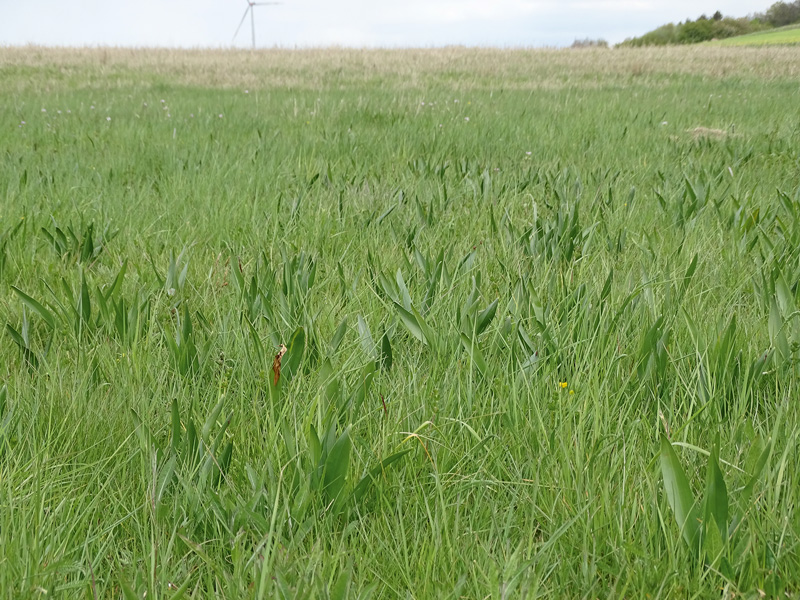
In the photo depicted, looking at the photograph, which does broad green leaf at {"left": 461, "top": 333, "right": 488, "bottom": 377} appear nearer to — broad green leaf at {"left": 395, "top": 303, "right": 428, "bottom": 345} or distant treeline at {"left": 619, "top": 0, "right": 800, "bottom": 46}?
broad green leaf at {"left": 395, "top": 303, "right": 428, "bottom": 345}

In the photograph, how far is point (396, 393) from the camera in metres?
1.50

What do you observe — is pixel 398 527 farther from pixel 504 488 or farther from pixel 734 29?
pixel 734 29

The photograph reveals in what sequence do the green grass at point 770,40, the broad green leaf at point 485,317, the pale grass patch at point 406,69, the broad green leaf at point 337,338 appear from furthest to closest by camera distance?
the green grass at point 770,40 → the pale grass patch at point 406,69 → the broad green leaf at point 485,317 → the broad green leaf at point 337,338

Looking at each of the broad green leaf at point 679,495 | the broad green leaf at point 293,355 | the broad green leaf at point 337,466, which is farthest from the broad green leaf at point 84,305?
the broad green leaf at point 679,495

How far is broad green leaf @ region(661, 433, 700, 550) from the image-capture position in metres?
1.00

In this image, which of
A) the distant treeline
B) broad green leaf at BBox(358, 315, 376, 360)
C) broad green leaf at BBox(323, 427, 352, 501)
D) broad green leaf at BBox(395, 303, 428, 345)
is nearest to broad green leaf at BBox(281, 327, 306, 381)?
broad green leaf at BBox(358, 315, 376, 360)

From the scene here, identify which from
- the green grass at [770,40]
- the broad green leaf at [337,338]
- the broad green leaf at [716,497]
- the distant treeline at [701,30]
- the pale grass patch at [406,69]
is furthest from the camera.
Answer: the distant treeline at [701,30]

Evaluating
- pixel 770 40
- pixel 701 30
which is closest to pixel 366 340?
pixel 770 40

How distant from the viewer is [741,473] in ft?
3.78

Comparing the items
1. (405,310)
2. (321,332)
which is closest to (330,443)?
(405,310)

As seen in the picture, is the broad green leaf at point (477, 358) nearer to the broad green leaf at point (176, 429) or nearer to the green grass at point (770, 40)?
the broad green leaf at point (176, 429)

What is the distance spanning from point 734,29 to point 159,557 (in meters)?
77.1

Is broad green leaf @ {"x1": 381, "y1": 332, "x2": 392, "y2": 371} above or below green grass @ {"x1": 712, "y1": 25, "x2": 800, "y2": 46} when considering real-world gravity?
below

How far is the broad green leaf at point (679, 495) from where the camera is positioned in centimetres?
100
